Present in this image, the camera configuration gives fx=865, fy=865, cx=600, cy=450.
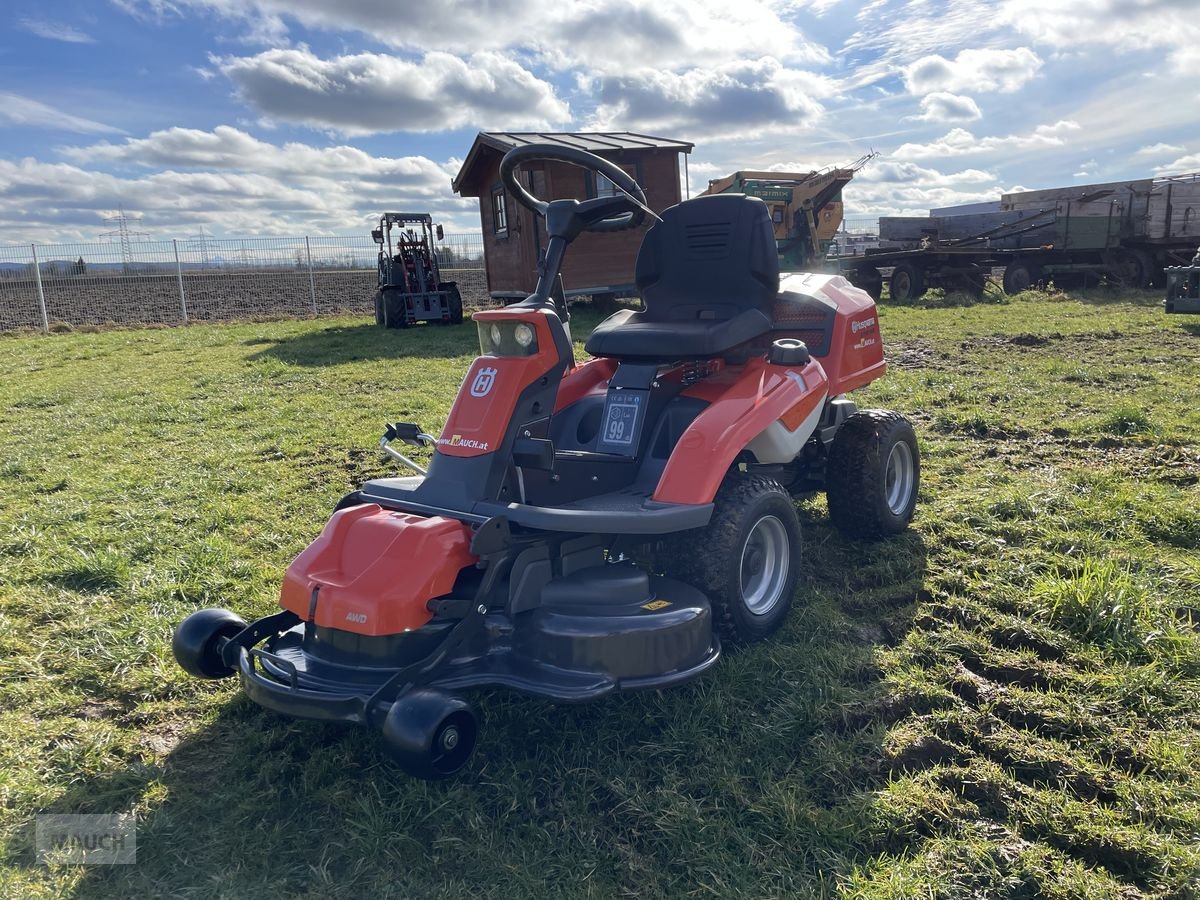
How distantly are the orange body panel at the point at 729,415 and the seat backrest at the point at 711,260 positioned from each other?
323 millimetres

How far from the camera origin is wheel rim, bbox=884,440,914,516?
4430mm

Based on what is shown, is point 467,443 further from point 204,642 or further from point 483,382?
point 204,642

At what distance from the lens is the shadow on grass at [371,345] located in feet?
39.7

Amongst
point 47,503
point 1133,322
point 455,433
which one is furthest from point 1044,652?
point 1133,322

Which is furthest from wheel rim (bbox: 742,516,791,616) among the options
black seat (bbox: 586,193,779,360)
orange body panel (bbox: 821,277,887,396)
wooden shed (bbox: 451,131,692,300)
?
wooden shed (bbox: 451,131,692,300)

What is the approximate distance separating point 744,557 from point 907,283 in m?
17.3

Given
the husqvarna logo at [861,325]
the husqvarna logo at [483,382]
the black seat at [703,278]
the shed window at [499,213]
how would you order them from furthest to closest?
the shed window at [499,213] < the husqvarna logo at [861,325] < the black seat at [703,278] < the husqvarna logo at [483,382]

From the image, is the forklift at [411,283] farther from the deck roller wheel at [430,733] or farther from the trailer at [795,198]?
the deck roller wheel at [430,733]

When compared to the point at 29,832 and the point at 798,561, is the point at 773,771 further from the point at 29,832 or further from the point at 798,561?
the point at 29,832

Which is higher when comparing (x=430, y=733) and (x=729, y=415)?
(x=729, y=415)

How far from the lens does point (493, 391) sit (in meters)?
3.12

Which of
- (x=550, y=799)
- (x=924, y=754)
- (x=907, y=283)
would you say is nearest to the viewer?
(x=550, y=799)

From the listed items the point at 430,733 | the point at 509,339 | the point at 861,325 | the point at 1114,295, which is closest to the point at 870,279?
the point at 1114,295

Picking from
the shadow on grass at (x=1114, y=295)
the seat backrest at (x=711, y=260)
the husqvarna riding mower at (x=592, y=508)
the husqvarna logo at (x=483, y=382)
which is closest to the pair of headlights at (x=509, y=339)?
the husqvarna riding mower at (x=592, y=508)
